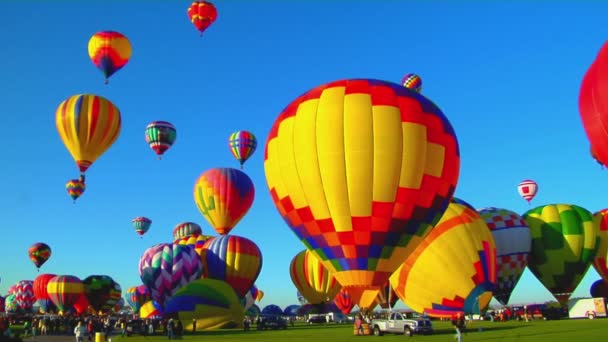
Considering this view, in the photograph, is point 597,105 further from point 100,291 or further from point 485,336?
point 100,291

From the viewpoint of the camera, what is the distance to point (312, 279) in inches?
2035

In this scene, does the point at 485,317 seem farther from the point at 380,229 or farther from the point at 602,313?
the point at 380,229

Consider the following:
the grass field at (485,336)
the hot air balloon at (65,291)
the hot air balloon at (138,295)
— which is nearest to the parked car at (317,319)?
the hot air balloon at (138,295)

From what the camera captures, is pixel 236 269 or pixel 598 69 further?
pixel 236 269

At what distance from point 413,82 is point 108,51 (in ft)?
78.2

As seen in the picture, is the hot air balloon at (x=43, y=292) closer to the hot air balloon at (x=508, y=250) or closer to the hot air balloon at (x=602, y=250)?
the hot air balloon at (x=508, y=250)

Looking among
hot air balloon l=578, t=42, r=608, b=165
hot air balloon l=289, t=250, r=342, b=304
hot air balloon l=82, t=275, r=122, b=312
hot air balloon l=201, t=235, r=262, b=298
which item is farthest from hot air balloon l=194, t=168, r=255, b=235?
hot air balloon l=578, t=42, r=608, b=165

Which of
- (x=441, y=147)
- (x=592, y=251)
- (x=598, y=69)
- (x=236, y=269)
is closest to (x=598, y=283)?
(x=592, y=251)

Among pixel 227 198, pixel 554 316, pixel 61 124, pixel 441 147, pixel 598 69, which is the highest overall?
pixel 61 124

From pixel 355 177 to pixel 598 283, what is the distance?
36.4m

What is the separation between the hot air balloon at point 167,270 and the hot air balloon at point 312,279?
50.6ft

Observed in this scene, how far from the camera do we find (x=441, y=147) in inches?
888

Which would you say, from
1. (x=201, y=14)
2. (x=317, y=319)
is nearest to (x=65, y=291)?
(x=317, y=319)

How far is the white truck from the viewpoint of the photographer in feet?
121
